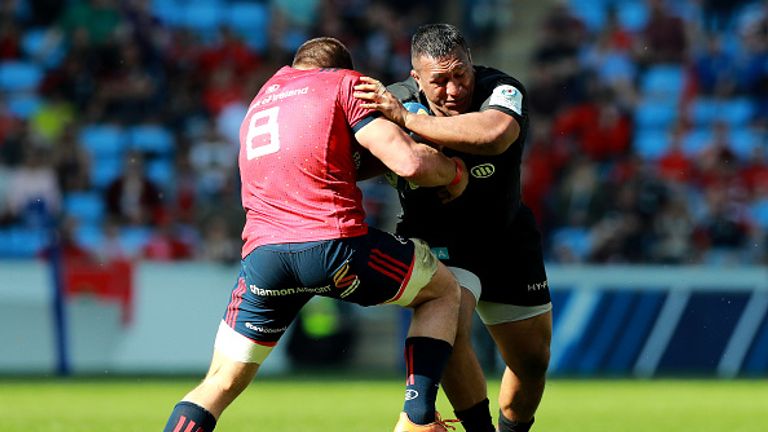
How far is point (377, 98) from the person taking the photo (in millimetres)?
6027

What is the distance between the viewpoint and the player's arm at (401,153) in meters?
5.84

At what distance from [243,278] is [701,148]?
12.9 metres

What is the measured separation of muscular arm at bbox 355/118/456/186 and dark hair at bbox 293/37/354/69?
0.49 m

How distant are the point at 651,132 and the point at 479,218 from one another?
12.4 metres

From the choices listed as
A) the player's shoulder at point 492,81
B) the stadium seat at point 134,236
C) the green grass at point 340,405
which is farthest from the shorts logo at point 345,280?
the stadium seat at point 134,236

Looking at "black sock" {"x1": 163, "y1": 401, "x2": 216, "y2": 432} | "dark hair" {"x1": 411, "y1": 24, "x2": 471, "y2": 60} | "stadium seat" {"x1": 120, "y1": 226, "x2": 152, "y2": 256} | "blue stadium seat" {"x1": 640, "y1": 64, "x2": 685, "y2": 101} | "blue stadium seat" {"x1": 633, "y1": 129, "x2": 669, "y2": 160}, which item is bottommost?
"stadium seat" {"x1": 120, "y1": 226, "x2": 152, "y2": 256}

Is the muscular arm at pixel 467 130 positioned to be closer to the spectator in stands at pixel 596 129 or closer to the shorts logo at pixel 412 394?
the shorts logo at pixel 412 394

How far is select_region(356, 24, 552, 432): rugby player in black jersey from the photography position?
6273 mm

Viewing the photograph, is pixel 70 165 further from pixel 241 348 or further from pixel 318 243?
pixel 318 243

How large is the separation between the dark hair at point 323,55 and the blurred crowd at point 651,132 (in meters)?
9.57

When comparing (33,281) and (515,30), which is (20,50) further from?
(515,30)

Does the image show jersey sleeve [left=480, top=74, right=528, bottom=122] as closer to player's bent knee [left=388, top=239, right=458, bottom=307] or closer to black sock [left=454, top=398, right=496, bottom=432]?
player's bent knee [left=388, top=239, right=458, bottom=307]

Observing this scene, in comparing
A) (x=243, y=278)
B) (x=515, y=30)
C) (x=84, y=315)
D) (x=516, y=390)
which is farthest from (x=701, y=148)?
(x=243, y=278)

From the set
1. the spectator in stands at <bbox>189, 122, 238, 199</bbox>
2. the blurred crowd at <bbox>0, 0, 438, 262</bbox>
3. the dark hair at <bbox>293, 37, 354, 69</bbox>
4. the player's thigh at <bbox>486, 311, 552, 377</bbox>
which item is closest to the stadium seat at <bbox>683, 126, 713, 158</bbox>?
the blurred crowd at <bbox>0, 0, 438, 262</bbox>
